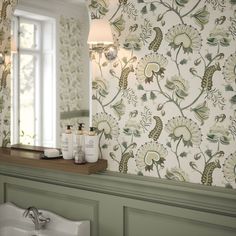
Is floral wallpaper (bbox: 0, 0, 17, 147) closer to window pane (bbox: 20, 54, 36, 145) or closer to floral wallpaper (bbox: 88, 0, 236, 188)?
window pane (bbox: 20, 54, 36, 145)

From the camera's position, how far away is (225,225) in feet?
5.32

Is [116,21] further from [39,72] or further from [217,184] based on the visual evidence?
[217,184]

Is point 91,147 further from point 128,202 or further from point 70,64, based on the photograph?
point 70,64

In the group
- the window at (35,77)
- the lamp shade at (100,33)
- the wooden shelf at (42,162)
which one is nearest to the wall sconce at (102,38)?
the lamp shade at (100,33)

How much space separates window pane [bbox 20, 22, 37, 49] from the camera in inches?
86.9

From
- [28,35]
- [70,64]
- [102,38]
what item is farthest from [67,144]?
[28,35]

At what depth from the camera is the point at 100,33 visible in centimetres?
188

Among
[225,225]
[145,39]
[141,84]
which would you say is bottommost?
[225,225]

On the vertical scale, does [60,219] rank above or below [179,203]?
below

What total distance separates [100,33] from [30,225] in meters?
1.16

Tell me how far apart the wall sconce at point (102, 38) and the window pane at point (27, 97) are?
0.49m

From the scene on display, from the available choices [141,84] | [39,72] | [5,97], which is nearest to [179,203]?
[141,84]

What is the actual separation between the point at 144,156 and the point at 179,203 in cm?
29

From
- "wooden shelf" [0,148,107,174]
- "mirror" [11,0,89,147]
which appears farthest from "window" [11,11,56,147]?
"wooden shelf" [0,148,107,174]
